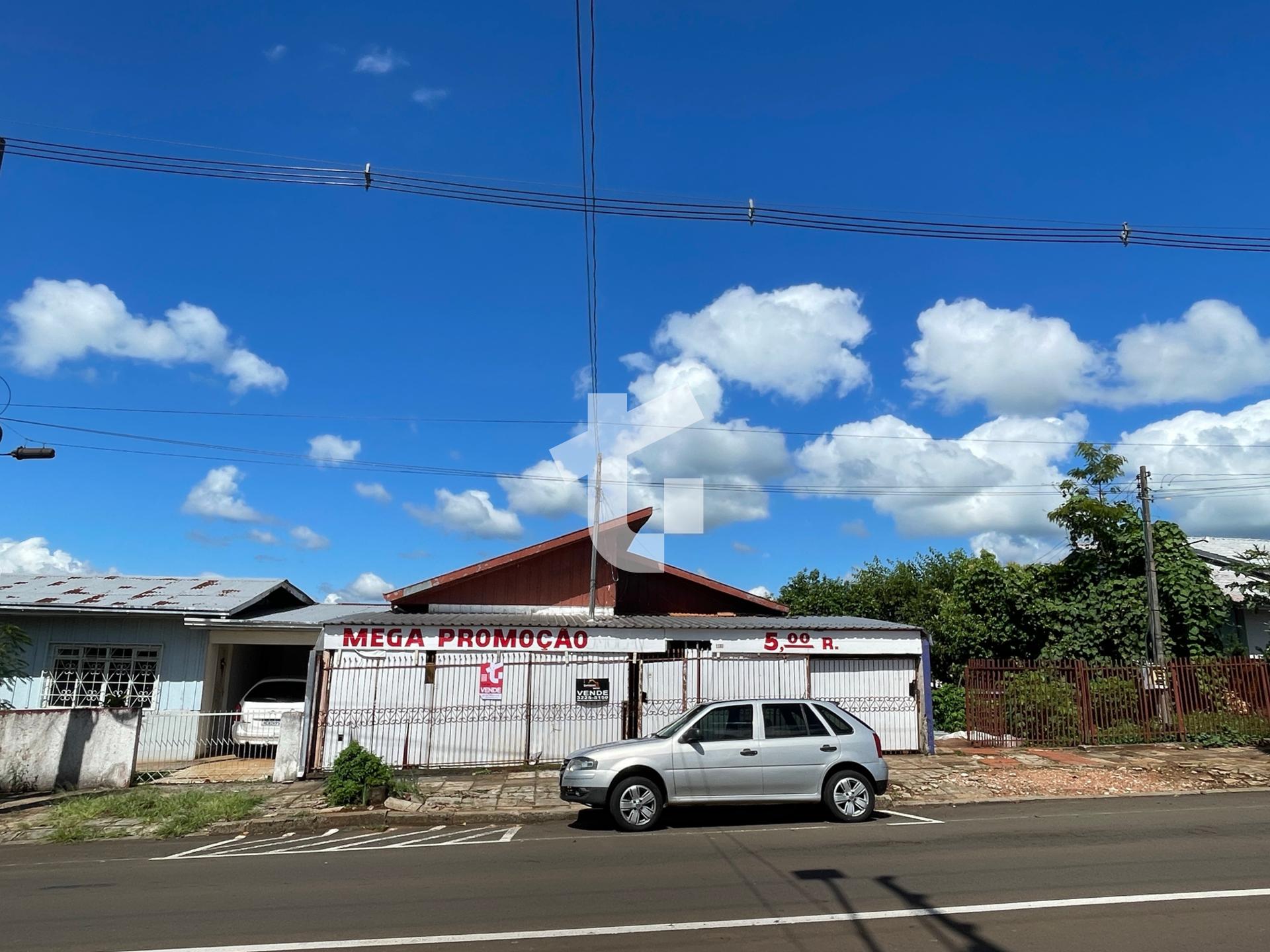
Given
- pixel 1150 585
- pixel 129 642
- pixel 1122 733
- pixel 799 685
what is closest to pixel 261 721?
pixel 129 642

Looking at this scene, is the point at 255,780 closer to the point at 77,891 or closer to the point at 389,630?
the point at 389,630

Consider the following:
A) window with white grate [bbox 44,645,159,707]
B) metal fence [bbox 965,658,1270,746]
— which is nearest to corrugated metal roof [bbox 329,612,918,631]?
metal fence [bbox 965,658,1270,746]

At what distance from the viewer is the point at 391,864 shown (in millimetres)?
8633

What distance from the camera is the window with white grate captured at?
1836 cm

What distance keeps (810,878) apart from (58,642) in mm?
18191

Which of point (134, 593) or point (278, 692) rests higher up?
point (134, 593)

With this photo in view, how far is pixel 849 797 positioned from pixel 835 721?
94 cm

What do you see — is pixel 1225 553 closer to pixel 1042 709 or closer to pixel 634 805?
pixel 1042 709

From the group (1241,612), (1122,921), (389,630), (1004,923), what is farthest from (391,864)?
(1241,612)

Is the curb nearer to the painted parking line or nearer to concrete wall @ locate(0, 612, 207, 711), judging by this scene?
the painted parking line

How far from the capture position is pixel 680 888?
725 cm

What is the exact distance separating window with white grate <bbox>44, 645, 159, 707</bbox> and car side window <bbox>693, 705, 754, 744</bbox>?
45.4 feet

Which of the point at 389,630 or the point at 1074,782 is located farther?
the point at 389,630

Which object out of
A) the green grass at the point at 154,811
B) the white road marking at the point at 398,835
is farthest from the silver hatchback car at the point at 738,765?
the green grass at the point at 154,811
